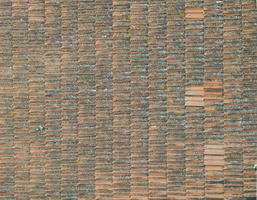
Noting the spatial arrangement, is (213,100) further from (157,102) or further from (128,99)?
(128,99)

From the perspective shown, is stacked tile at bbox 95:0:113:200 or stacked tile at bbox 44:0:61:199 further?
stacked tile at bbox 44:0:61:199

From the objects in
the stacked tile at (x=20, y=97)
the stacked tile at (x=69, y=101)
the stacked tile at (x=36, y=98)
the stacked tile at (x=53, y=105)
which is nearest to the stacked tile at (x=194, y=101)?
the stacked tile at (x=69, y=101)

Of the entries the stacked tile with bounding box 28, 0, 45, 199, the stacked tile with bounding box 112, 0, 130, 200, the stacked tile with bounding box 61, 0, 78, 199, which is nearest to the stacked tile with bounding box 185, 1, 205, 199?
the stacked tile with bounding box 112, 0, 130, 200

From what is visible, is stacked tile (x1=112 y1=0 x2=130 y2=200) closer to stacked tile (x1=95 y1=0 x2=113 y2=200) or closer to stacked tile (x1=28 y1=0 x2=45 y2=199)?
stacked tile (x1=95 y1=0 x2=113 y2=200)

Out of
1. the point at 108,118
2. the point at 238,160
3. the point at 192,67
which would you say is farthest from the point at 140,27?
the point at 238,160

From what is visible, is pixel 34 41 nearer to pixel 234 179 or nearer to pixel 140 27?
pixel 140 27
